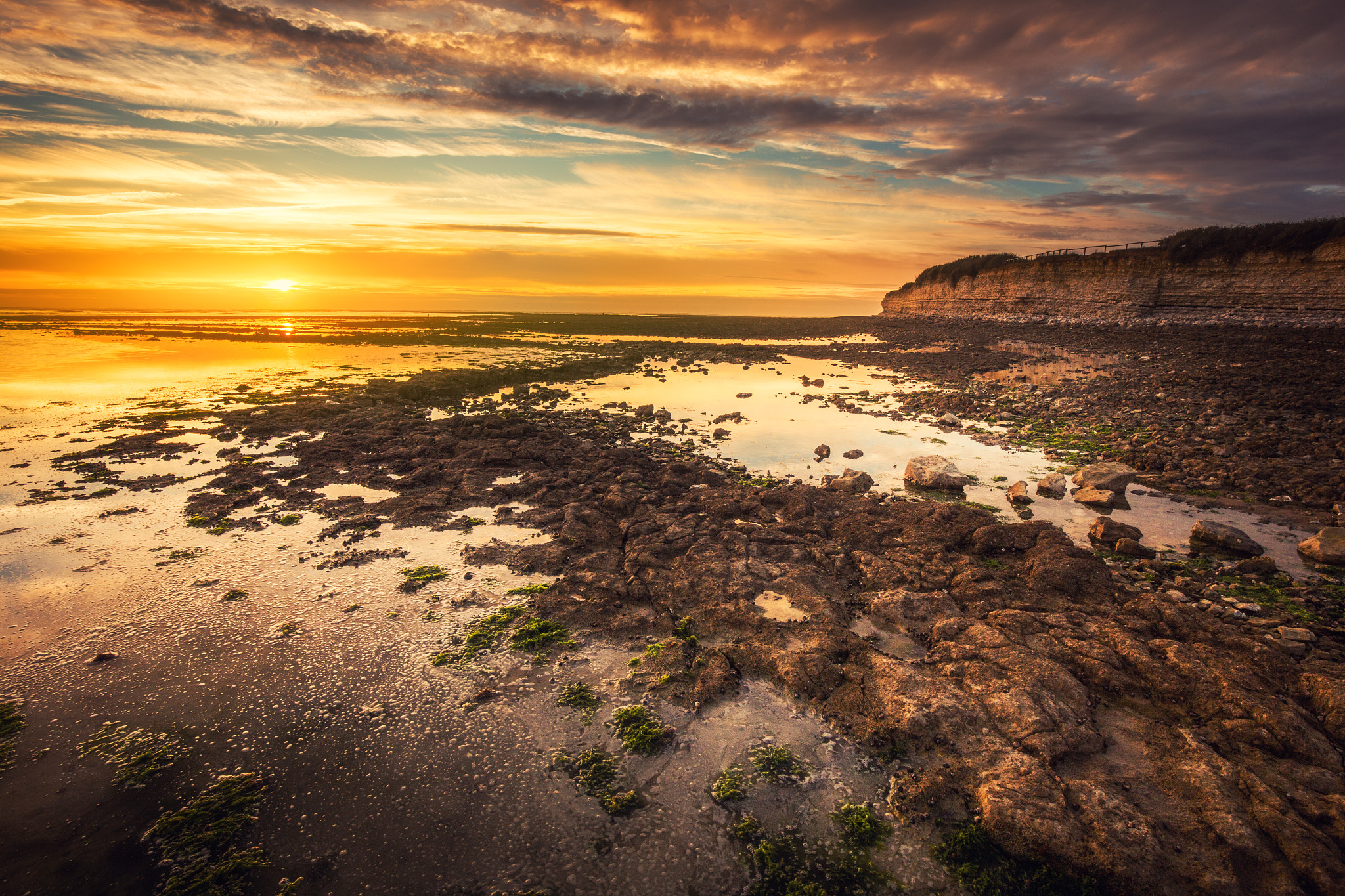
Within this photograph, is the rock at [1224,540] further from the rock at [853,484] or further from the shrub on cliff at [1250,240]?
the shrub on cliff at [1250,240]

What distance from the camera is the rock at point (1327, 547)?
7965 millimetres

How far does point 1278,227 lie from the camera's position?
3500cm

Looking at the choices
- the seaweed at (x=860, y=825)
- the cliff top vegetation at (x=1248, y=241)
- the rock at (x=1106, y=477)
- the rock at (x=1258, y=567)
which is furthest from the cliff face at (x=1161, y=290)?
the seaweed at (x=860, y=825)

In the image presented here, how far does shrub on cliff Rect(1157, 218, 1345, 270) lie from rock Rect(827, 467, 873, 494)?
140ft

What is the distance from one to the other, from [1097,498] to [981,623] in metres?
6.08

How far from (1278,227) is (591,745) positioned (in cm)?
5459

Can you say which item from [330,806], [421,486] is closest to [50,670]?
[330,806]

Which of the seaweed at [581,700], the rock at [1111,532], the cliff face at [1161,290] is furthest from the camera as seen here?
the cliff face at [1161,290]

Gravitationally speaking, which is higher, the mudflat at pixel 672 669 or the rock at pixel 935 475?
the rock at pixel 935 475

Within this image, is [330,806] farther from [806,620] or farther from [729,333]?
[729,333]

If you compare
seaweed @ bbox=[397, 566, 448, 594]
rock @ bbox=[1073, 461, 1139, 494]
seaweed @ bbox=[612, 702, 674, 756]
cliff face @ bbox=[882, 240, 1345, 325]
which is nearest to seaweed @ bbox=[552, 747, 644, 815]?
seaweed @ bbox=[612, 702, 674, 756]

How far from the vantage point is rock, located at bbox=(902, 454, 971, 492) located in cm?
1145

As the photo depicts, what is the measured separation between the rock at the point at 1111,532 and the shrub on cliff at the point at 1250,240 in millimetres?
41140

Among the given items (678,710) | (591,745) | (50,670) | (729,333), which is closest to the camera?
(591,745)
